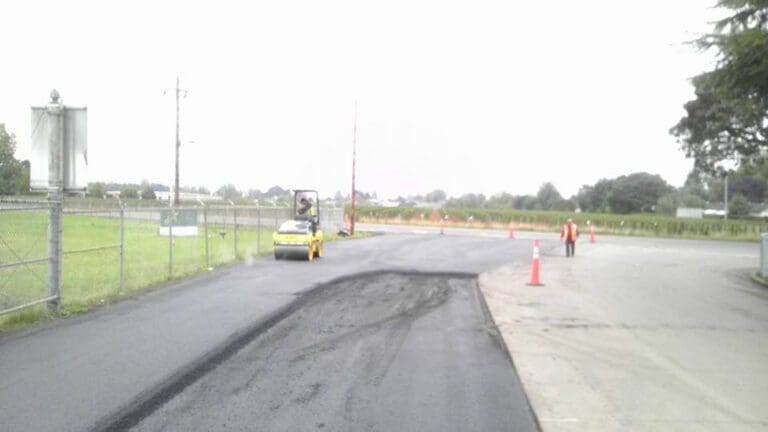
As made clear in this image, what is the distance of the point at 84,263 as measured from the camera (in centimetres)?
2041

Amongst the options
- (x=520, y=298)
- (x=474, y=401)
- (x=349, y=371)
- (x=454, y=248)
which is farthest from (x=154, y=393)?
(x=454, y=248)

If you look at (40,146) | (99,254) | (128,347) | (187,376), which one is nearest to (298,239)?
(99,254)

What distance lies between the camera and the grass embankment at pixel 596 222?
51875 mm

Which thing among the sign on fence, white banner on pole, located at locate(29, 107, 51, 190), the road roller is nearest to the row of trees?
white banner on pole, located at locate(29, 107, 51, 190)

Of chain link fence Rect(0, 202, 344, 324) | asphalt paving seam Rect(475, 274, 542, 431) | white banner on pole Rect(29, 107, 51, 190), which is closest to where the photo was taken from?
asphalt paving seam Rect(475, 274, 542, 431)

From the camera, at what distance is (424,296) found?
14.6 metres

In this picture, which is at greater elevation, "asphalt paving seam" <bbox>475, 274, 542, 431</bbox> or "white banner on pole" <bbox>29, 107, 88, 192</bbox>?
"white banner on pole" <bbox>29, 107, 88, 192</bbox>

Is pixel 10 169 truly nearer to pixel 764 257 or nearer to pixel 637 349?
pixel 637 349

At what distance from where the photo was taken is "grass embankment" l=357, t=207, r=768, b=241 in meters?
51.9

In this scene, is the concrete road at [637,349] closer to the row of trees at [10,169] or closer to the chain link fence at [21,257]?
the chain link fence at [21,257]

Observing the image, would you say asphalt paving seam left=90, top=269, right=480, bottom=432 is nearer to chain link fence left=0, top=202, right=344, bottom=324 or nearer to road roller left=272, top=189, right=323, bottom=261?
chain link fence left=0, top=202, right=344, bottom=324

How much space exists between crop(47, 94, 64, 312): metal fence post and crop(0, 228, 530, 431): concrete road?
27.8 inches

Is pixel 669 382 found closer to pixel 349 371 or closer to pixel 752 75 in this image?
pixel 349 371

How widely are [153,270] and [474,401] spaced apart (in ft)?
40.4
